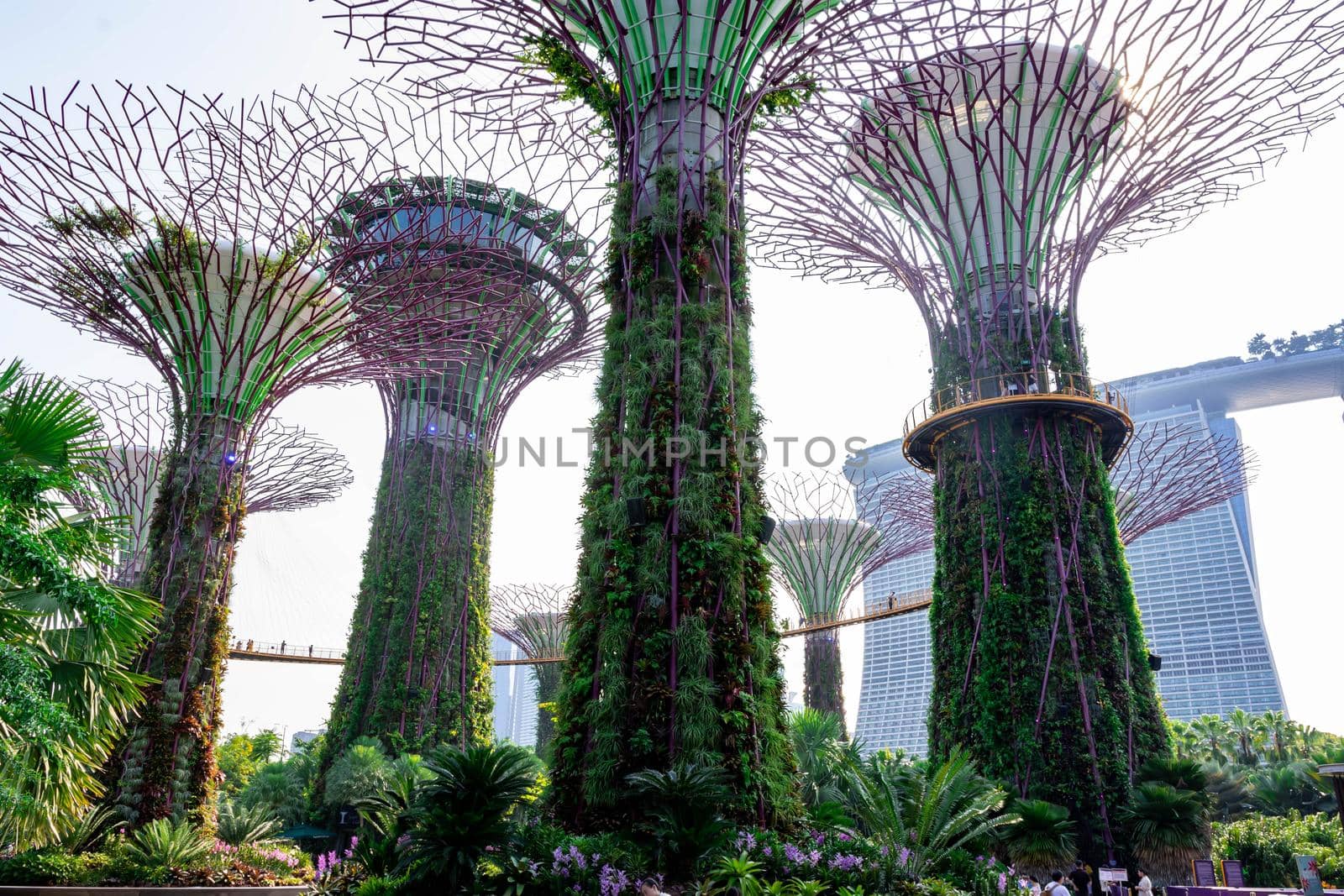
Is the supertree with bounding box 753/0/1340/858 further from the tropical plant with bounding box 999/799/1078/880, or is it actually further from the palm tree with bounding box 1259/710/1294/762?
the palm tree with bounding box 1259/710/1294/762

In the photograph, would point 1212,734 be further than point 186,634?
Yes

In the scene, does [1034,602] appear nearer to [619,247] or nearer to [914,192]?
[914,192]

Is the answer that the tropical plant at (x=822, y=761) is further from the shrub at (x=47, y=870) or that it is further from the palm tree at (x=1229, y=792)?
the shrub at (x=47, y=870)

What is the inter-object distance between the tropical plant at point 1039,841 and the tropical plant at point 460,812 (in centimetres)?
989

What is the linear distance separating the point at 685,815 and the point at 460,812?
224 cm

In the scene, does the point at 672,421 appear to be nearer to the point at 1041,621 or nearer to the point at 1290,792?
the point at 1041,621

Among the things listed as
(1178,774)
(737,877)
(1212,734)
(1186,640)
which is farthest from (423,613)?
(1186,640)

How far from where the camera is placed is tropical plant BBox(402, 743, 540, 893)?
30.5 ft

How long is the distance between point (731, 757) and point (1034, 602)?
10.8m

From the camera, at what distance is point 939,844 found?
35.1 ft

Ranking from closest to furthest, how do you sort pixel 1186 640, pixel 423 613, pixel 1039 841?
pixel 1039 841
pixel 423 613
pixel 1186 640

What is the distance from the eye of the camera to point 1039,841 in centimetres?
1614

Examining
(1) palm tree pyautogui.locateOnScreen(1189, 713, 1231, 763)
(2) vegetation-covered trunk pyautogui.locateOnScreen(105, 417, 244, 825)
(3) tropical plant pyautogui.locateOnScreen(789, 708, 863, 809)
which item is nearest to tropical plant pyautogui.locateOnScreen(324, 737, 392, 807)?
(2) vegetation-covered trunk pyautogui.locateOnScreen(105, 417, 244, 825)

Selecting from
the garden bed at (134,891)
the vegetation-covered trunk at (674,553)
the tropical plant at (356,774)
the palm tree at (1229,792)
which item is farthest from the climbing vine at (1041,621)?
the garden bed at (134,891)
